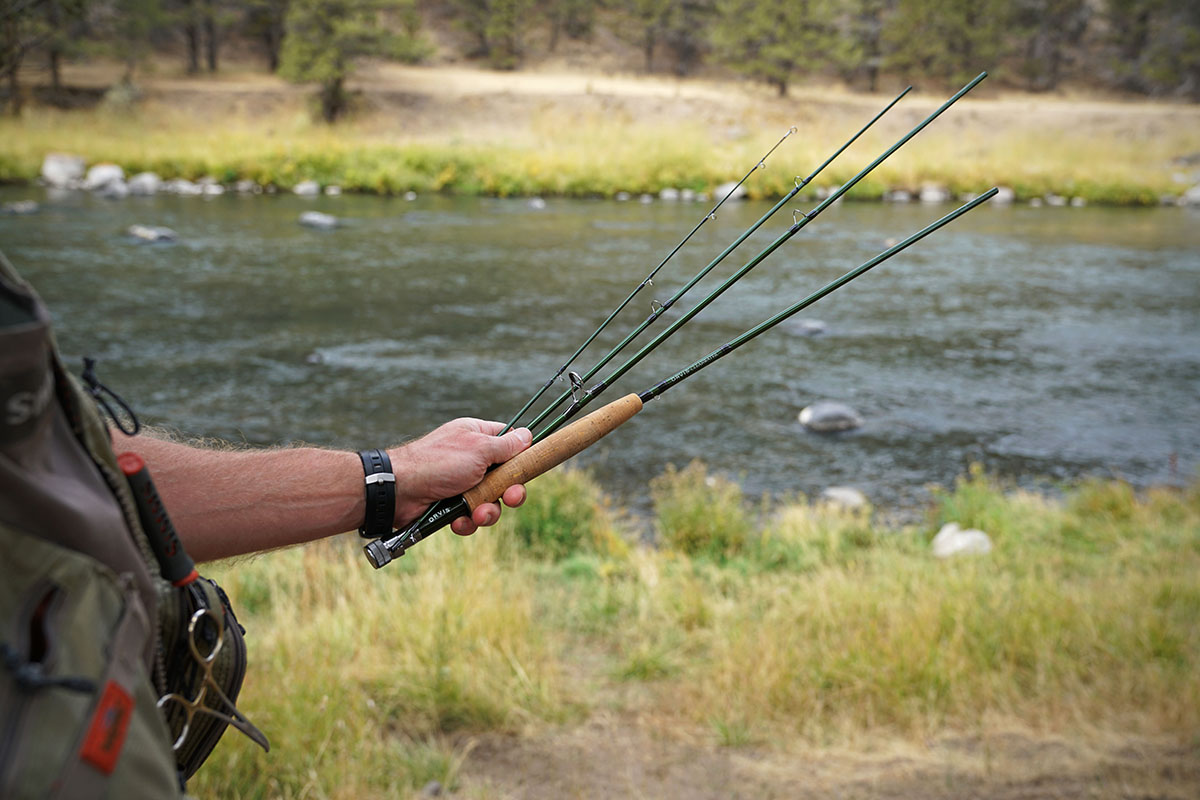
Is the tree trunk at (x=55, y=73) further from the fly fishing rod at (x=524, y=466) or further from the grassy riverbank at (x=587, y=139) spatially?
the fly fishing rod at (x=524, y=466)

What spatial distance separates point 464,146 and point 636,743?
25155 mm

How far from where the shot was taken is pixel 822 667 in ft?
11.6

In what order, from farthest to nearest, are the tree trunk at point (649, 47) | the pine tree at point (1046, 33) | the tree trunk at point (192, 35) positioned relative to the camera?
1. the pine tree at point (1046, 33)
2. the tree trunk at point (649, 47)
3. the tree trunk at point (192, 35)

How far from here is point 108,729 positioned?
82 cm

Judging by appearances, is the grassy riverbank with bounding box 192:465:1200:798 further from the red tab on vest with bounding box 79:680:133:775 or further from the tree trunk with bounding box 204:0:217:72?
the tree trunk with bounding box 204:0:217:72

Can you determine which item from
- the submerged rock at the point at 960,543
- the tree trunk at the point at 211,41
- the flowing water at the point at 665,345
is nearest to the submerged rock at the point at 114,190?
the flowing water at the point at 665,345

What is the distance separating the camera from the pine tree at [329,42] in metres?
30.9

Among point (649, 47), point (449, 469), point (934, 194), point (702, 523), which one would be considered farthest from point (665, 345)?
point (649, 47)

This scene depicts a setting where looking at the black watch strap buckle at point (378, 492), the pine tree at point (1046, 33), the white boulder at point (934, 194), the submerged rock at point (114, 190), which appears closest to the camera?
the black watch strap buckle at point (378, 492)

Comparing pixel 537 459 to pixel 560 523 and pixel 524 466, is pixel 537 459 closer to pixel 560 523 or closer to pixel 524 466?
pixel 524 466

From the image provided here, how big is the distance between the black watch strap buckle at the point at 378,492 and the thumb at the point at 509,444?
0.20 meters

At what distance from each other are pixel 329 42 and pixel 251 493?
32.8 m

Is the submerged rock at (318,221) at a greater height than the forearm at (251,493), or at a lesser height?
lesser

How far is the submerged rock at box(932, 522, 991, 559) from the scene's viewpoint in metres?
5.50
